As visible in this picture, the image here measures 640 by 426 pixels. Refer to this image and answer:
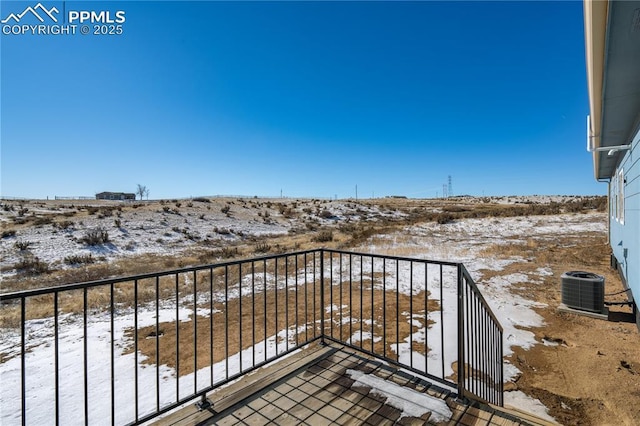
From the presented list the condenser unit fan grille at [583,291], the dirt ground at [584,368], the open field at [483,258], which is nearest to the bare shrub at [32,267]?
the open field at [483,258]

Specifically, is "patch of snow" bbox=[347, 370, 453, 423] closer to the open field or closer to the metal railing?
the metal railing

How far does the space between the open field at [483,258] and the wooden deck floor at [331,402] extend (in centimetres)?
130

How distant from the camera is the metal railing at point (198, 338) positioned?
8.16 feet

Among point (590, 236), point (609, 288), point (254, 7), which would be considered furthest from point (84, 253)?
point (590, 236)

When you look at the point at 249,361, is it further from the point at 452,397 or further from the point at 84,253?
the point at 84,253

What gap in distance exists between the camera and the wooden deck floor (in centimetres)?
220

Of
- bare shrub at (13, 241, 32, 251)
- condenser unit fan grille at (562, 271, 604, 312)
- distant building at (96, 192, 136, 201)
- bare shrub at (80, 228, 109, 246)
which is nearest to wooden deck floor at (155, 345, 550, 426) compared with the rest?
condenser unit fan grille at (562, 271, 604, 312)

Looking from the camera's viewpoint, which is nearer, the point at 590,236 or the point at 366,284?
the point at 366,284

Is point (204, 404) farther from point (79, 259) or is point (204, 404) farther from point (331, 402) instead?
point (79, 259)

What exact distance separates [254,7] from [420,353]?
27.7ft

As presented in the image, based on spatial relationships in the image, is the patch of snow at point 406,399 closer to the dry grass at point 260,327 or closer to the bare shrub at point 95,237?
the dry grass at point 260,327

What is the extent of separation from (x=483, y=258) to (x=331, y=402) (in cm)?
1049

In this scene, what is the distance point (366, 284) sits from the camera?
8391 mm

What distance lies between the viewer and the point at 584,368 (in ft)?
13.5
